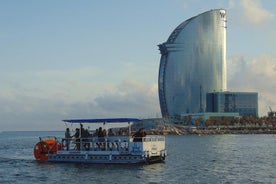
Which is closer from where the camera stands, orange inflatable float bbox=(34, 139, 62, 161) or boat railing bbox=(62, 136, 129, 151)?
boat railing bbox=(62, 136, 129, 151)

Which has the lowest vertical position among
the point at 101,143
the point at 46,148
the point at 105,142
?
the point at 46,148

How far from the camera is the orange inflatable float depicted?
4953cm

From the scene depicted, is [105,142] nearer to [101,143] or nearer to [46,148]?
[101,143]

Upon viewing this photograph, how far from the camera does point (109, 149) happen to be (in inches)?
1821

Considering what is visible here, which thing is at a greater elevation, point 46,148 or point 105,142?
point 105,142

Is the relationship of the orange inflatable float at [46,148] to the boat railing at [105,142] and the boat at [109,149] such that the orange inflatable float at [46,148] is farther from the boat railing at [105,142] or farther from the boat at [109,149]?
the boat railing at [105,142]

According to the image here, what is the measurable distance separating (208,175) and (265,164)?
12867 millimetres

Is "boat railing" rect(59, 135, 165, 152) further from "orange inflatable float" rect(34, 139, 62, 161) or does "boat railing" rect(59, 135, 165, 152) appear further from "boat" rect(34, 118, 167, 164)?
"orange inflatable float" rect(34, 139, 62, 161)

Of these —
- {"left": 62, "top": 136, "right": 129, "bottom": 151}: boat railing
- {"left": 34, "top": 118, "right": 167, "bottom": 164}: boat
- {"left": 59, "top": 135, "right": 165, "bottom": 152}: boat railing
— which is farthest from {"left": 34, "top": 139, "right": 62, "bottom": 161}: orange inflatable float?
{"left": 62, "top": 136, "right": 129, "bottom": 151}: boat railing

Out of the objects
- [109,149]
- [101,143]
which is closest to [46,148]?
[101,143]

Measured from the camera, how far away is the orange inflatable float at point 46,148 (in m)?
49.5

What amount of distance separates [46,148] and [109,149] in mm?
7672

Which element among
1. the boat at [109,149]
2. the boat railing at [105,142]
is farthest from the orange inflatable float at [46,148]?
the boat railing at [105,142]

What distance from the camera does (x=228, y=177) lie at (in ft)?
130
